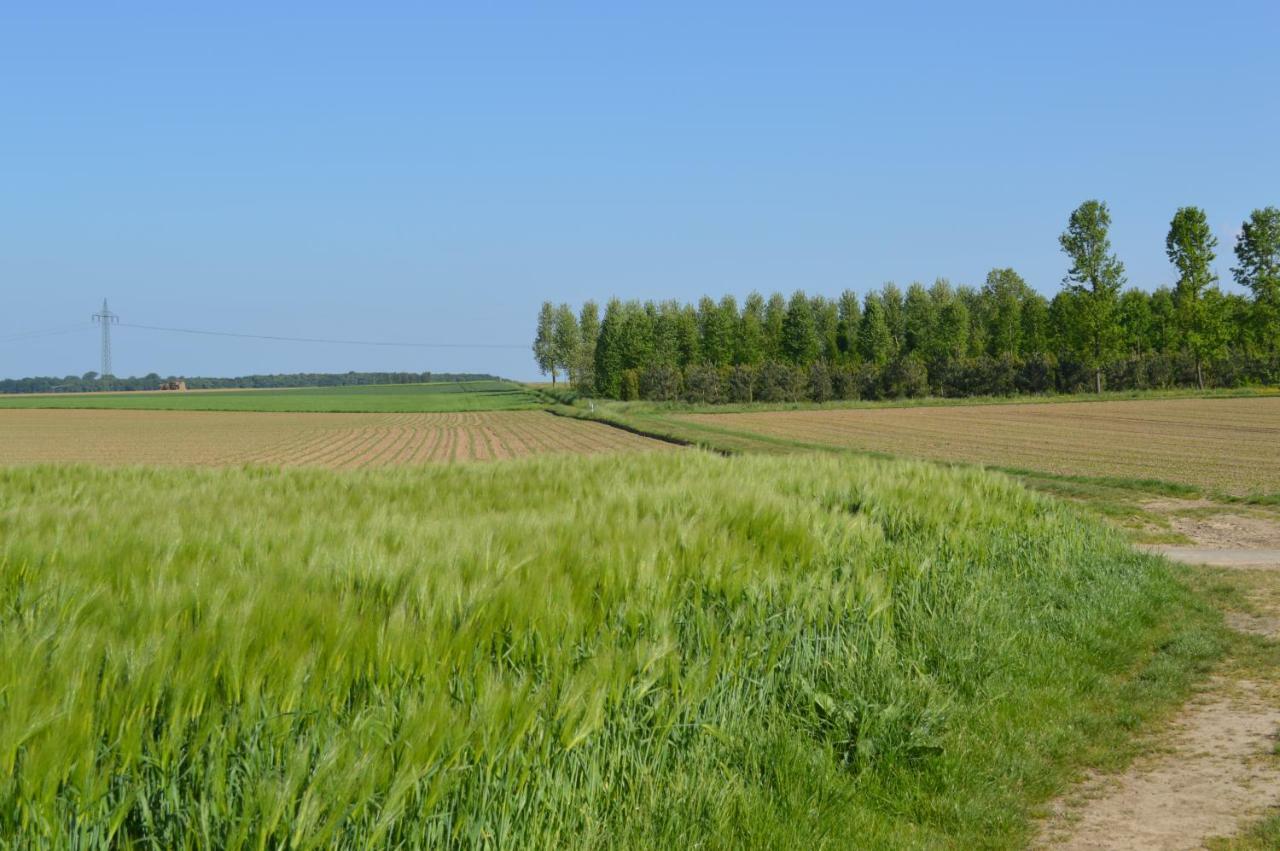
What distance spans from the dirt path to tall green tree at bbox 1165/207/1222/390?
73.4 m

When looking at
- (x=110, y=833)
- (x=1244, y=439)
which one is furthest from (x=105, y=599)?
(x=1244, y=439)

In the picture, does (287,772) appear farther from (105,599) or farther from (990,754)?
(990,754)

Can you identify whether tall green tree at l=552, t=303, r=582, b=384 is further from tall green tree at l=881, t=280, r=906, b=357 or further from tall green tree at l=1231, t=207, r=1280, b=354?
tall green tree at l=1231, t=207, r=1280, b=354

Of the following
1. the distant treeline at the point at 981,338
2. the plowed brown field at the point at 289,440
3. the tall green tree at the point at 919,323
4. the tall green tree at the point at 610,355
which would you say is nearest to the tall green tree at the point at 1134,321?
the distant treeline at the point at 981,338

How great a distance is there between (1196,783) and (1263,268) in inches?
3275

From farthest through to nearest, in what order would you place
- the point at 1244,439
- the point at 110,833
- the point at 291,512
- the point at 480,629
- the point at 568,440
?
the point at 568,440
the point at 1244,439
the point at 291,512
the point at 480,629
the point at 110,833

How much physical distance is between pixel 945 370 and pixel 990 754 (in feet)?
294

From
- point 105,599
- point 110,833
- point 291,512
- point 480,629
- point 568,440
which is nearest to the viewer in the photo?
point 110,833

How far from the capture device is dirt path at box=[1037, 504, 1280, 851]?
471 centimetres

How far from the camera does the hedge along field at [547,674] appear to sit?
9.34ft

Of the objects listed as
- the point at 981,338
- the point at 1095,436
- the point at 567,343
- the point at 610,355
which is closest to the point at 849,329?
the point at 981,338

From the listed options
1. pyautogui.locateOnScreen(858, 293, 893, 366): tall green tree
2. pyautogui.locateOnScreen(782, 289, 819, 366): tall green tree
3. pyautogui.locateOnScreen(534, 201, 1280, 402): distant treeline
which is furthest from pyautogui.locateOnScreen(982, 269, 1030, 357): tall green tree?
pyautogui.locateOnScreen(782, 289, 819, 366): tall green tree

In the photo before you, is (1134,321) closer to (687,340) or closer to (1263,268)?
(1263,268)

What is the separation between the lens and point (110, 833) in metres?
2.66
